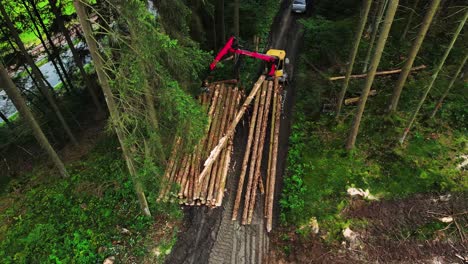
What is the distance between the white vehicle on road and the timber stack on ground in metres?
10.5

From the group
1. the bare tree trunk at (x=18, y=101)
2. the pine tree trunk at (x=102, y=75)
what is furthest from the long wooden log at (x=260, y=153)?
the bare tree trunk at (x=18, y=101)

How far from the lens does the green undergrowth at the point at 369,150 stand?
34.1 ft

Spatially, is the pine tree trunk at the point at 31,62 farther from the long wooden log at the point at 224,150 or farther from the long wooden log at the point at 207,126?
the long wooden log at the point at 224,150

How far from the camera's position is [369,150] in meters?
11.9

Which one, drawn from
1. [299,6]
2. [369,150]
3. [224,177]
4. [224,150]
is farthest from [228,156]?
[299,6]

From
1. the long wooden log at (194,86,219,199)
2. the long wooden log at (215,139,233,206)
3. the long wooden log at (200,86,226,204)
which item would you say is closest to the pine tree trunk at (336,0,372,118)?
the long wooden log at (215,139,233,206)

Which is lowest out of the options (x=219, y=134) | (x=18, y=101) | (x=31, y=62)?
(x=219, y=134)

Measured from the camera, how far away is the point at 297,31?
807 inches

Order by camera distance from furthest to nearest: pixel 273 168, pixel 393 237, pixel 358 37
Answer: pixel 273 168, pixel 358 37, pixel 393 237

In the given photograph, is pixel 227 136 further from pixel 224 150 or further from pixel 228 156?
pixel 228 156

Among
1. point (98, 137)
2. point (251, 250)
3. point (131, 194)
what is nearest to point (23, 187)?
point (98, 137)

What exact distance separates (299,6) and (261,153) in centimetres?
1503

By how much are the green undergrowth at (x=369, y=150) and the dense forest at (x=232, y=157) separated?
0.06 metres

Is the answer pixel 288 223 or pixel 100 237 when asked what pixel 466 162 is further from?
pixel 100 237
